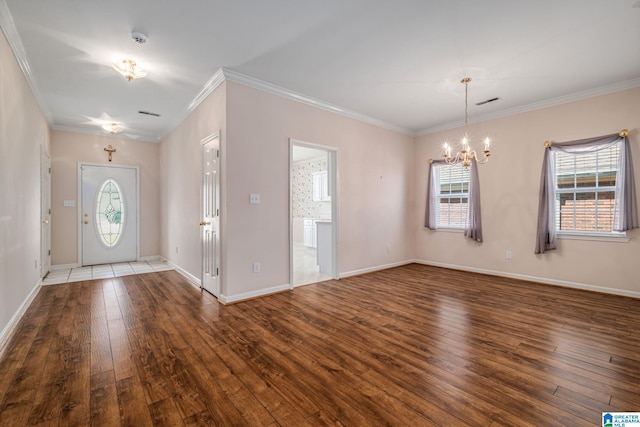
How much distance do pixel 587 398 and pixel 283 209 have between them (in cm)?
331

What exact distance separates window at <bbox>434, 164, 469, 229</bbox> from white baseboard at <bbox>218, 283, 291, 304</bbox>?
350 centimetres

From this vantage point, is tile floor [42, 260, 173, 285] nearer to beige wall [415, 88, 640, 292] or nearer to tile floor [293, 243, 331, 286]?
tile floor [293, 243, 331, 286]

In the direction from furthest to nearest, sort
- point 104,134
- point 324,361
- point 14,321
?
point 104,134 → point 14,321 → point 324,361

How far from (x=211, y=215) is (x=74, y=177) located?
3.88 m

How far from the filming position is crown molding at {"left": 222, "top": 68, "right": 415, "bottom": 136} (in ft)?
11.5

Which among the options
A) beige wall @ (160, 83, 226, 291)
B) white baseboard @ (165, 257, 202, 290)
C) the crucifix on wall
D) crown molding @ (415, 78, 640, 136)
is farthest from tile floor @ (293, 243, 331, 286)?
the crucifix on wall

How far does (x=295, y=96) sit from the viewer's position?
161 inches

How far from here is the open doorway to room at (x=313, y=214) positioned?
15.5 feet

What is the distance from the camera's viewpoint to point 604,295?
3852 mm

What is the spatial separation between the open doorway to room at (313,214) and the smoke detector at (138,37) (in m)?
2.69

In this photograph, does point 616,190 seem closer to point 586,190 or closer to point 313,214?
point 586,190

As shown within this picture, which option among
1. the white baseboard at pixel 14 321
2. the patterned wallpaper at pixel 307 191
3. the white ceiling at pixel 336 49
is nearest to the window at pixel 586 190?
the white ceiling at pixel 336 49

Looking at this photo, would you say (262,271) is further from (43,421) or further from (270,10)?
(270,10)

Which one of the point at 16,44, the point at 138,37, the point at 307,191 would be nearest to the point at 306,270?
the point at 307,191
